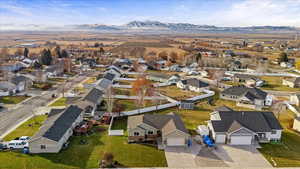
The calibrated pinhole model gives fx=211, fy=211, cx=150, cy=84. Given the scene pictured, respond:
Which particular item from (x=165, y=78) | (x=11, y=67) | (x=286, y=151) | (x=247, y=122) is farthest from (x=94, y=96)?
(x=11, y=67)

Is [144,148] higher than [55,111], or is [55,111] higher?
[55,111]

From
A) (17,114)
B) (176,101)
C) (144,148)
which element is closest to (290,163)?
(144,148)

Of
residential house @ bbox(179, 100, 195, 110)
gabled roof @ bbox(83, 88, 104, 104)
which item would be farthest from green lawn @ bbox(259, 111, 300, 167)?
gabled roof @ bbox(83, 88, 104, 104)

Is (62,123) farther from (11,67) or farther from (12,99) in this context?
(11,67)

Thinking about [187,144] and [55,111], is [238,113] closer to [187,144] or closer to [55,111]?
[187,144]

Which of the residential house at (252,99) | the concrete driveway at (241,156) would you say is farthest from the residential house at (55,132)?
the residential house at (252,99)

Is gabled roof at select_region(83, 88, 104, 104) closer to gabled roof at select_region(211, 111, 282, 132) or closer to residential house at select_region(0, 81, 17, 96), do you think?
residential house at select_region(0, 81, 17, 96)

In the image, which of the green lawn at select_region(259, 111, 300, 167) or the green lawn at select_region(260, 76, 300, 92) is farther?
the green lawn at select_region(260, 76, 300, 92)
